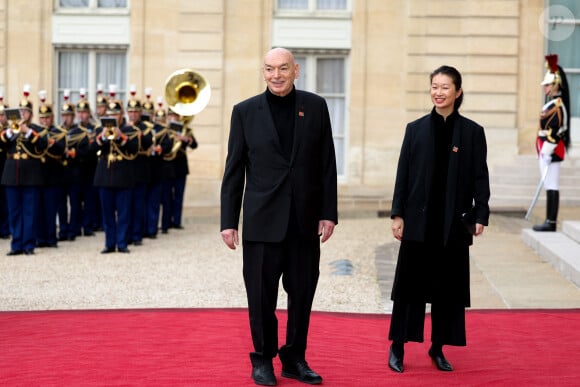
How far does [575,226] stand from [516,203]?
6539 millimetres

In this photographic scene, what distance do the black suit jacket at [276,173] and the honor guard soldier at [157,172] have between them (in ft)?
31.8

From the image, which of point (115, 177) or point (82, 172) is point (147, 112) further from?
point (115, 177)

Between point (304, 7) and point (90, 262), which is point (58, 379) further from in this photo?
point (304, 7)

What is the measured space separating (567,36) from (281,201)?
51.1 feet

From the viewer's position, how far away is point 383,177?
20844 mm

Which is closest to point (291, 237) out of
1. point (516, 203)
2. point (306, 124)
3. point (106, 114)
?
point (306, 124)

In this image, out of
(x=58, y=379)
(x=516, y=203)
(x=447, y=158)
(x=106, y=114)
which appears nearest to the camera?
(x=58, y=379)

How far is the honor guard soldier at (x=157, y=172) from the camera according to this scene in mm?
16188

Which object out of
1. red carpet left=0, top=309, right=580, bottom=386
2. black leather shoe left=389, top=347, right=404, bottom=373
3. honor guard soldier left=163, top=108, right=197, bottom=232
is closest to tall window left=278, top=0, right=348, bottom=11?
honor guard soldier left=163, top=108, right=197, bottom=232

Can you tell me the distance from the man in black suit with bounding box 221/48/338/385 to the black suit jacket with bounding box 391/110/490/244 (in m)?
0.55

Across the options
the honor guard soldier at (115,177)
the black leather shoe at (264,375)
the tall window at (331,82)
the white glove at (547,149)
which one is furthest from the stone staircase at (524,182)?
the black leather shoe at (264,375)

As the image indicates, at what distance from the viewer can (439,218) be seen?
6.77 metres

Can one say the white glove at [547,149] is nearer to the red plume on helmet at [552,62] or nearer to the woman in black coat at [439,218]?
the red plume on helmet at [552,62]

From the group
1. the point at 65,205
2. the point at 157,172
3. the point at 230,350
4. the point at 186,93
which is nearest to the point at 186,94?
the point at 186,93
